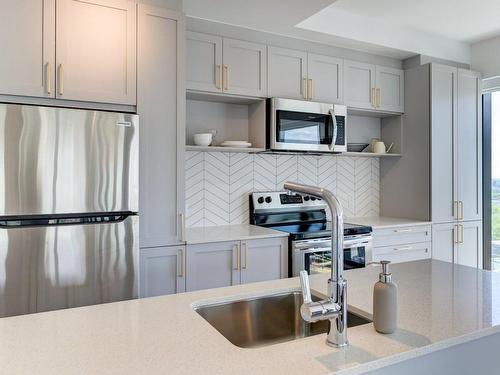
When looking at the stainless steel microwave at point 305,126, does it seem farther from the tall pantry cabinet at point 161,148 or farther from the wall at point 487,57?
the wall at point 487,57

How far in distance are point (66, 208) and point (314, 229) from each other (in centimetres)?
189

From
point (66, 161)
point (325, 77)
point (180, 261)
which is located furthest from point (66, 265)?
point (325, 77)

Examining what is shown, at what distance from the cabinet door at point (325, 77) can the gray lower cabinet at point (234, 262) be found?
1388mm

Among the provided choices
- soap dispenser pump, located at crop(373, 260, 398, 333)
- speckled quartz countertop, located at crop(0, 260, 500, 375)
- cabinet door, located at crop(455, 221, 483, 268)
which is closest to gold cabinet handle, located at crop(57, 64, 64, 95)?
speckled quartz countertop, located at crop(0, 260, 500, 375)

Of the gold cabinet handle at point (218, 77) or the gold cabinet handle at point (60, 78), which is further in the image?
the gold cabinet handle at point (218, 77)

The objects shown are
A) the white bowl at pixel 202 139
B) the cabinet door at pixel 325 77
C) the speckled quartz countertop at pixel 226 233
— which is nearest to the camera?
the speckled quartz countertop at pixel 226 233

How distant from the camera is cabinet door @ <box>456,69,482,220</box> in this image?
3.87 meters

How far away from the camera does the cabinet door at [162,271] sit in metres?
2.40

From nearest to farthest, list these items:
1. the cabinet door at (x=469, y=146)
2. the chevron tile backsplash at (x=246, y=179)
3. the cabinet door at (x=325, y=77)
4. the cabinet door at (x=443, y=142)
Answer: the chevron tile backsplash at (x=246, y=179) → the cabinet door at (x=325, y=77) → the cabinet door at (x=443, y=142) → the cabinet door at (x=469, y=146)

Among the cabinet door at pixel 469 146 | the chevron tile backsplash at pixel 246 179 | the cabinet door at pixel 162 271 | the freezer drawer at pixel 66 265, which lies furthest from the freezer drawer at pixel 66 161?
the cabinet door at pixel 469 146

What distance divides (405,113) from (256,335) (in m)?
3.23

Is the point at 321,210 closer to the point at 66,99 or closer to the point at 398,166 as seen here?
the point at 398,166

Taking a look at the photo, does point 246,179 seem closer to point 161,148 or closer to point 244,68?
point 244,68

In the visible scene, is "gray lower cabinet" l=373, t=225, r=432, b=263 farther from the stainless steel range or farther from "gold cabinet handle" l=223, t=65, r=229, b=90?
"gold cabinet handle" l=223, t=65, r=229, b=90
